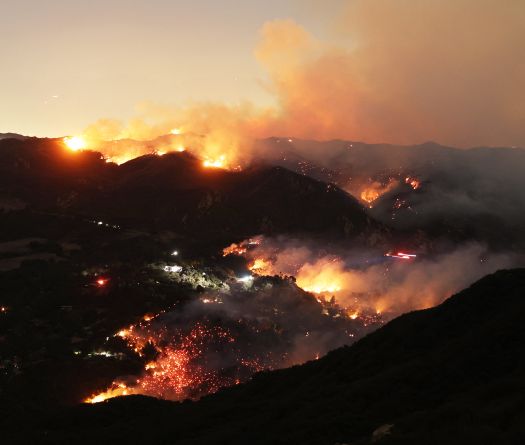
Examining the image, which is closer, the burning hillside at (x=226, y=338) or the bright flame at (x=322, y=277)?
the burning hillside at (x=226, y=338)

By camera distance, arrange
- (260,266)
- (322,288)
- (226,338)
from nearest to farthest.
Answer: (226,338)
(260,266)
(322,288)

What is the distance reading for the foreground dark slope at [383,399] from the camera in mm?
28922

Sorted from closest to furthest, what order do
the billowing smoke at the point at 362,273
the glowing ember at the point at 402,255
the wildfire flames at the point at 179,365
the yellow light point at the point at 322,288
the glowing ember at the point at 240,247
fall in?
the wildfire flames at the point at 179,365
the glowing ember at the point at 240,247
the billowing smoke at the point at 362,273
the yellow light point at the point at 322,288
the glowing ember at the point at 402,255

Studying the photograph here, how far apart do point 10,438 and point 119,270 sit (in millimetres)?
61316

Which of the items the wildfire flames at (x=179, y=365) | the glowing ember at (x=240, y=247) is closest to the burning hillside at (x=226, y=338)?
the wildfire flames at (x=179, y=365)

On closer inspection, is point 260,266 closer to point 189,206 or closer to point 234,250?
point 234,250

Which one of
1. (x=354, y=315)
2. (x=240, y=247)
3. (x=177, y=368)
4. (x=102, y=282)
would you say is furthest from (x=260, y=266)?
(x=177, y=368)

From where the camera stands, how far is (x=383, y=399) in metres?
38.8

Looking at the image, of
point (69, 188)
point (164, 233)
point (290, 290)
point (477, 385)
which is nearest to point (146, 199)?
point (69, 188)

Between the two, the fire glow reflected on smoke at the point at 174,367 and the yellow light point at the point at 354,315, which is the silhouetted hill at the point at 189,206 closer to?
the yellow light point at the point at 354,315

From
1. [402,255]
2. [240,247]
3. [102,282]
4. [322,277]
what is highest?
[240,247]

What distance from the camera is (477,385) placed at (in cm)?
3669

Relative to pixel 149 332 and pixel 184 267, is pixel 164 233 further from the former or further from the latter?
pixel 149 332

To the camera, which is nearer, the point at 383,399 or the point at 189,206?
the point at 383,399
